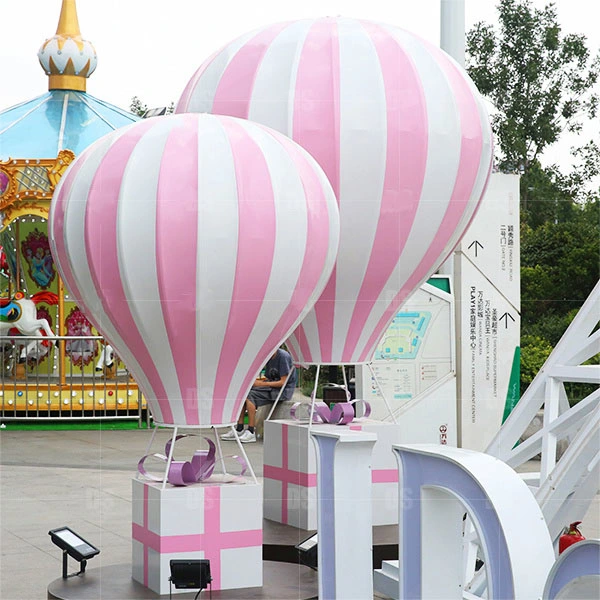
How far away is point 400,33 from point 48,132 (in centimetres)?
742

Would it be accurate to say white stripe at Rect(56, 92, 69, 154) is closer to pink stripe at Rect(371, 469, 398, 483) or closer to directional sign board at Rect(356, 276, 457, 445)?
directional sign board at Rect(356, 276, 457, 445)

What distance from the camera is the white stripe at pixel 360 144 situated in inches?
261

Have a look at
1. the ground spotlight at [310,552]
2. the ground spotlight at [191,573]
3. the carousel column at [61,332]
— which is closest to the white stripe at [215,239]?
the ground spotlight at [191,573]

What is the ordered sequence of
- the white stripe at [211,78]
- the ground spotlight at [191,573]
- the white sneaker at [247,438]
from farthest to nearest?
the white sneaker at [247,438] → the white stripe at [211,78] → the ground spotlight at [191,573]

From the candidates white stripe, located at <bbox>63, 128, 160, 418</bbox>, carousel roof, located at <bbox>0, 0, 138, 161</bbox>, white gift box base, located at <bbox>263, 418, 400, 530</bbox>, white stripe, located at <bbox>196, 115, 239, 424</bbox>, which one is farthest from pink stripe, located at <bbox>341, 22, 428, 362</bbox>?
carousel roof, located at <bbox>0, 0, 138, 161</bbox>

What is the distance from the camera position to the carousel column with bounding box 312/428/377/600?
13.0 feet

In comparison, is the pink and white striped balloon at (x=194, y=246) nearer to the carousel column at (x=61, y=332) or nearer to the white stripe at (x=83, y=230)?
the white stripe at (x=83, y=230)

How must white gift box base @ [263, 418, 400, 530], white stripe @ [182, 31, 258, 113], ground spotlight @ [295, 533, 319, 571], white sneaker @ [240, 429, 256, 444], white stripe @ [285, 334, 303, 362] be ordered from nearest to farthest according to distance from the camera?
ground spotlight @ [295, 533, 319, 571] → white gift box base @ [263, 418, 400, 530] → white stripe @ [182, 31, 258, 113] → white stripe @ [285, 334, 303, 362] → white sneaker @ [240, 429, 256, 444]

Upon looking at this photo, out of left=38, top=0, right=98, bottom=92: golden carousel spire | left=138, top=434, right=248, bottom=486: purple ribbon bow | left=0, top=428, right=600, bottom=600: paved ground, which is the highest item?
left=38, top=0, right=98, bottom=92: golden carousel spire

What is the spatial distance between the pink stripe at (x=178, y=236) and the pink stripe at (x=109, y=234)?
193mm

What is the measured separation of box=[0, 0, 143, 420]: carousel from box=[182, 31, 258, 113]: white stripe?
587cm

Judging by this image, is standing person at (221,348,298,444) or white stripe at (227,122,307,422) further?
standing person at (221,348,298,444)

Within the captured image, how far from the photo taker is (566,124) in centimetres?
811

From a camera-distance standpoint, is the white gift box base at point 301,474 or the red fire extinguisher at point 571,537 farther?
the white gift box base at point 301,474
